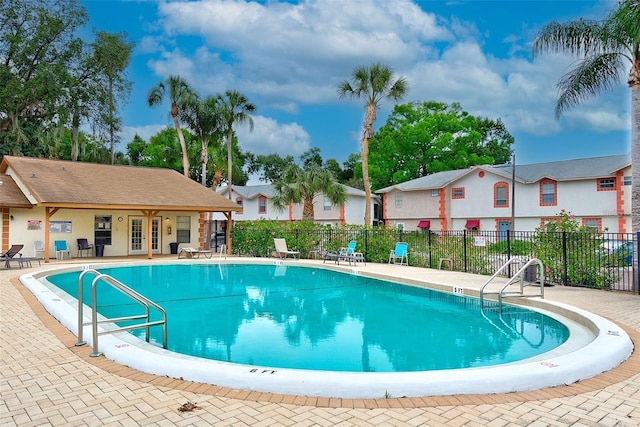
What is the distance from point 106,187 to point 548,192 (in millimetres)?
26609

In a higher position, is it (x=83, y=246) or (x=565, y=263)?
(x=83, y=246)

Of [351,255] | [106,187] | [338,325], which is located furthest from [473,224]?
[338,325]

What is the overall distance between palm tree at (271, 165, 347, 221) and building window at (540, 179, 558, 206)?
13.7 m

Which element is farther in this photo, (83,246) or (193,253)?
(193,253)

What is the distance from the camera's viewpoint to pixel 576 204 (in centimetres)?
2830

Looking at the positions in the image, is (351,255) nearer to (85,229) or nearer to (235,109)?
(85,229)

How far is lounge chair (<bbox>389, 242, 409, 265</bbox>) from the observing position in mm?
17141

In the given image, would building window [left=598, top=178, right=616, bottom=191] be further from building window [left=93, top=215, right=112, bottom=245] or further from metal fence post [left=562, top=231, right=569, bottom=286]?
building window [left=93, top=215, right=112, bottom=245]

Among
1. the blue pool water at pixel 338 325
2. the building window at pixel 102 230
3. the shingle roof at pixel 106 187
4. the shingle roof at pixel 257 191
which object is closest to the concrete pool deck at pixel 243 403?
the blue pool water at pixel 338 325

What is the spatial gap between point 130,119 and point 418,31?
28038mm

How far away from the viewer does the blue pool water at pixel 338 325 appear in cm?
651

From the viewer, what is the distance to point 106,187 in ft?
70.5

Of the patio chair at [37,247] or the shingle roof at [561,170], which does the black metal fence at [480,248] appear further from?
the shingle roof at [561,170]

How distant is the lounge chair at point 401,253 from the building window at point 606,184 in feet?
55.5
